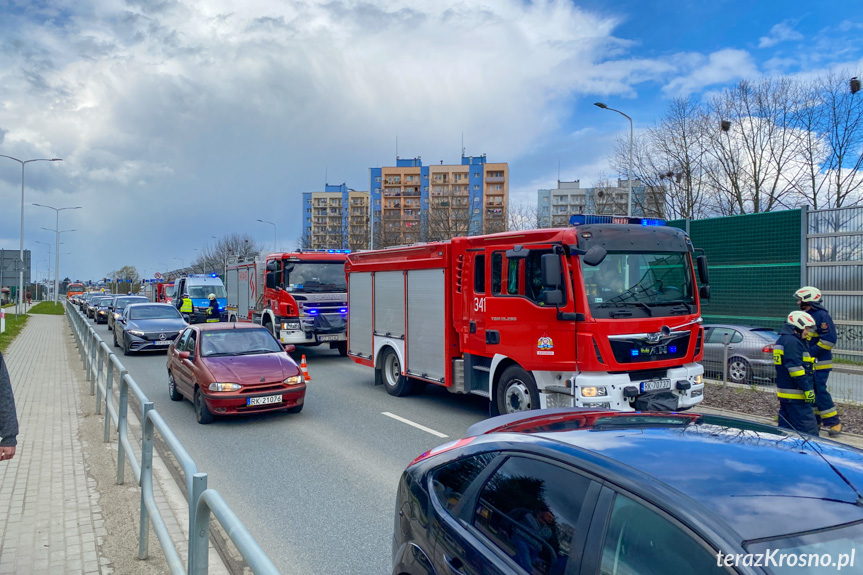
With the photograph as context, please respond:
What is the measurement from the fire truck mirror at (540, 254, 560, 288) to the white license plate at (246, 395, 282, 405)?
14.2 ft

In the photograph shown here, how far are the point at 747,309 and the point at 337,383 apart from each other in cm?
1179

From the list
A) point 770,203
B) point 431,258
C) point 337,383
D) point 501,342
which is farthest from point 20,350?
point 770,203

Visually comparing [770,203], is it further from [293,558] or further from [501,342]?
[293,558]

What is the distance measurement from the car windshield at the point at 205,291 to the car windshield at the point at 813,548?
33.6 metres

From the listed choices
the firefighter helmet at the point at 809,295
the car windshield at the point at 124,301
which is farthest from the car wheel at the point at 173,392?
the car windshield at the point at 124,301

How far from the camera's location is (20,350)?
20359 millimetres

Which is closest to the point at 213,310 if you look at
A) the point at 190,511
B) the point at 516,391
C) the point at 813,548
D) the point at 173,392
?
the point at 173,392

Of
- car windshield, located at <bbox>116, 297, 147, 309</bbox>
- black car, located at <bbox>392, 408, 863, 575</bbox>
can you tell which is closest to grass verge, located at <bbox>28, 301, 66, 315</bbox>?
car windshield, located at <bbox>116, 297, 147, 309</bbox>

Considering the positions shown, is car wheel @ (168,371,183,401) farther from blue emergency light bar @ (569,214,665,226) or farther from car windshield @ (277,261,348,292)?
blue emergency light bar @ (569,214,665,226)

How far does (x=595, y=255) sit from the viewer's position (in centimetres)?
781

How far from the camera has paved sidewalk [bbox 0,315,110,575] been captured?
4.52 meters

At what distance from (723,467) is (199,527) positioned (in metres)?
2.22

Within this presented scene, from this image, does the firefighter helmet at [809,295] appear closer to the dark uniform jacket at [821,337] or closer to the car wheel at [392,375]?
the dark uniform jacket at [821,337]

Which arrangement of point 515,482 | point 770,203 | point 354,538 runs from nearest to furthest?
point 515,482 → point 354,538 → point 770,203
